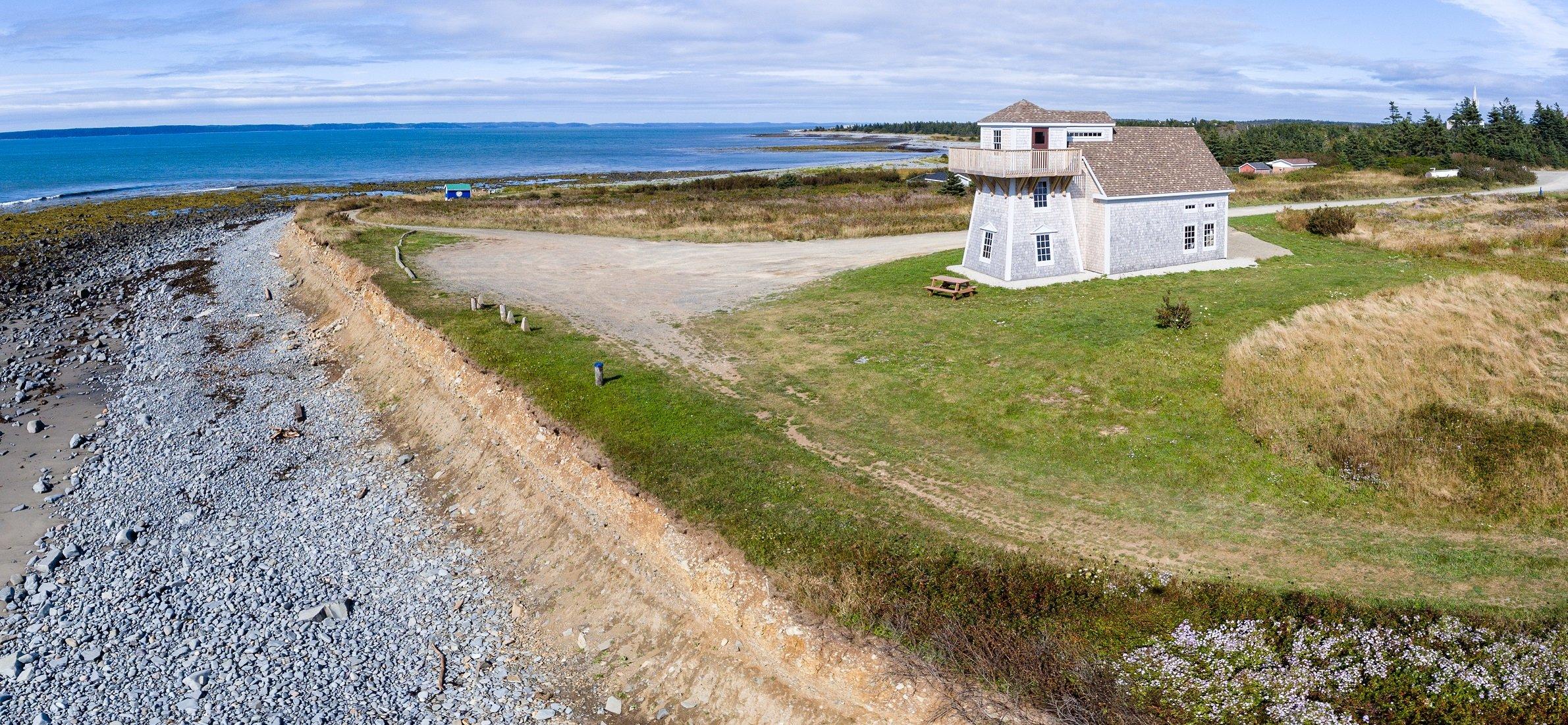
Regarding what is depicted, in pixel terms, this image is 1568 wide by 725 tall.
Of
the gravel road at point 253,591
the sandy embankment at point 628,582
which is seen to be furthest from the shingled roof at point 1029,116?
the gravel road at point 253,591

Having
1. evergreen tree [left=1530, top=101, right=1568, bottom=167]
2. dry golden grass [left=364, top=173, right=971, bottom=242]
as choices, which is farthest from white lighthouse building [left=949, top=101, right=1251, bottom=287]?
evergreen tree [left=1530, top=101, right=1568, bottom=167]

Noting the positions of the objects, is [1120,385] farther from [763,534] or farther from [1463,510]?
[763,534]

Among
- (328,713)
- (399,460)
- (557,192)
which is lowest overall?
(328,713)

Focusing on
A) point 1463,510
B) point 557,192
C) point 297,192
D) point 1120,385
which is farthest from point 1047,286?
point 297,192

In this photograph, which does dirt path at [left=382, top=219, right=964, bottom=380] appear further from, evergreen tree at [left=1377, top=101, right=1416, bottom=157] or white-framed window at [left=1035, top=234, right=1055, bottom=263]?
evergreen tree at [left=1377, top=101, right=1416, bottom=157]

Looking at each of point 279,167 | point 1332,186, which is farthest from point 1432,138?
point 279,167

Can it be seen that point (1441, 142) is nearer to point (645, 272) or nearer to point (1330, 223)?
point (1330, 223)
